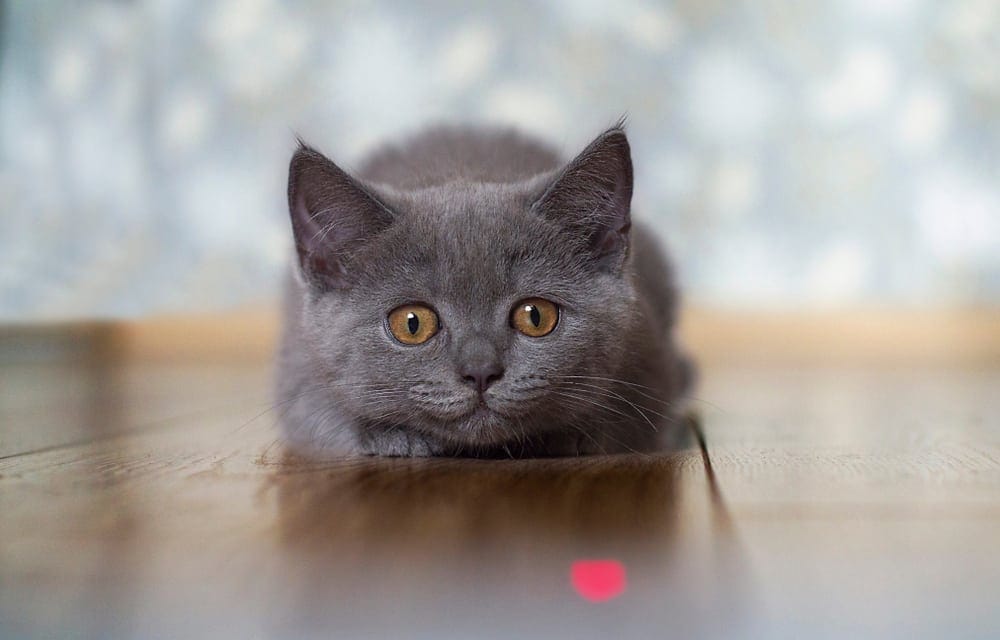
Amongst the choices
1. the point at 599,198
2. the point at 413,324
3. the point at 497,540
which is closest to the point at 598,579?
the point at 497,540

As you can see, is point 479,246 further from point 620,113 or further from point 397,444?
point 620,113

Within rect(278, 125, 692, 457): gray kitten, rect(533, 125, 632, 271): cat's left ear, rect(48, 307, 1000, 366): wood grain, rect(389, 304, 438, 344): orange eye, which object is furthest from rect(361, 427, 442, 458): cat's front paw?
rect(48, 307, 1000, 366): wood grain

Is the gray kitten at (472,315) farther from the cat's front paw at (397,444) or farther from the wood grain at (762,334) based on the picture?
the wood grain at (762,334)

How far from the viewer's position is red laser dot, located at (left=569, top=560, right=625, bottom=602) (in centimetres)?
64

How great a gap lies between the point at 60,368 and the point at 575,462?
1481 millimetres

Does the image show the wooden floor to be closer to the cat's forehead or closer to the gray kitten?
the gray kitten

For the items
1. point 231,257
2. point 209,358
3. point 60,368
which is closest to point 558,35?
point 231,257

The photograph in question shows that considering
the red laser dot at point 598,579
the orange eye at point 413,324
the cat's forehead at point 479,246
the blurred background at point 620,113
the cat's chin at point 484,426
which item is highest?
the blurred background at point 620,113

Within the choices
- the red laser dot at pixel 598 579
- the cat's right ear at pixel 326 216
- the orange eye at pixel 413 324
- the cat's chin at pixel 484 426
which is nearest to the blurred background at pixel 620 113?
the cat's right ear at pixel 326 216

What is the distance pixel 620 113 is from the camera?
265 cm

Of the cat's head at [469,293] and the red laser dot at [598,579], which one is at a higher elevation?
the cat's head at [469,293]

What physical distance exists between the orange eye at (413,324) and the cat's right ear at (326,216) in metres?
0.11

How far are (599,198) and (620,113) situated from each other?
1.50 m

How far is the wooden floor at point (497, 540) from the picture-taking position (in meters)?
0.61
